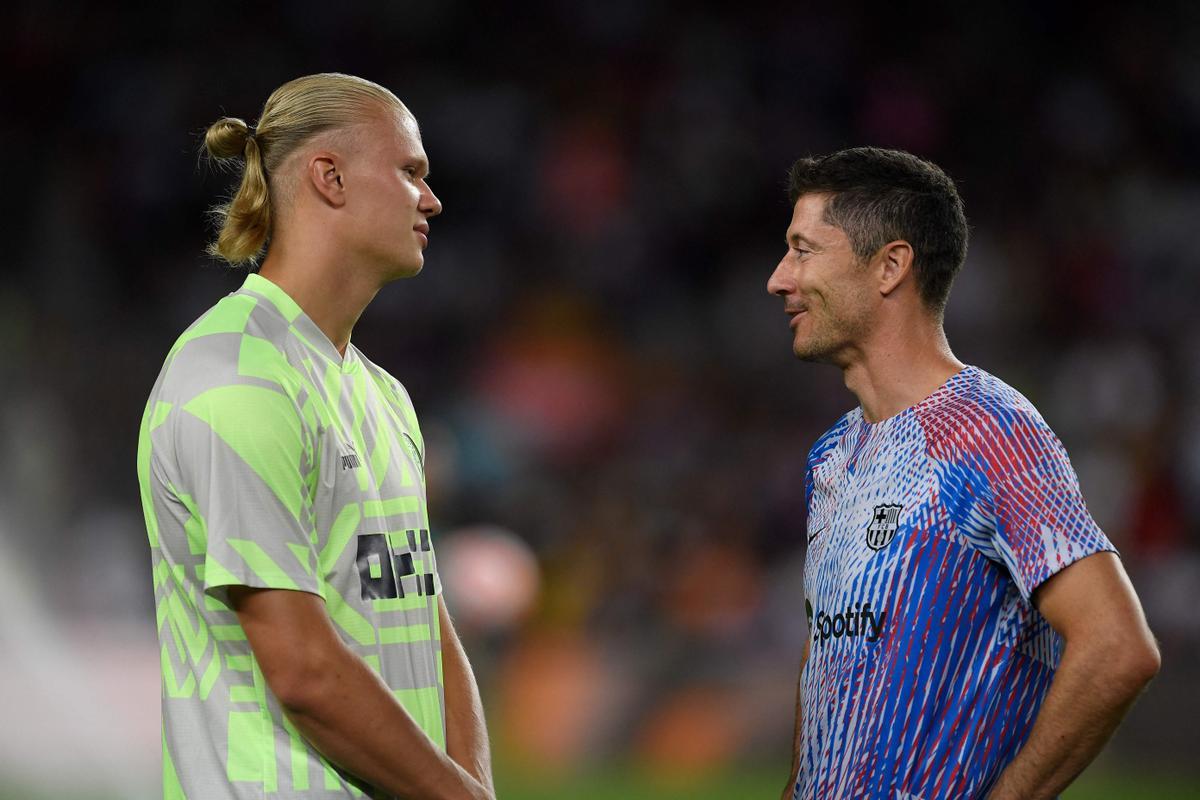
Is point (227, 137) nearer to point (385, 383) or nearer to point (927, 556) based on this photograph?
point (385, 383)

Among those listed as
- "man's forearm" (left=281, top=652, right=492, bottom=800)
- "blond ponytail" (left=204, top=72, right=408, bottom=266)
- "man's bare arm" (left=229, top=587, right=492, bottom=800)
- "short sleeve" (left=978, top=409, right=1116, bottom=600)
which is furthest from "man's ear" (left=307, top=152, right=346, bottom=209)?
"short sleeve" (left=978, top=409, right=1116, bottom=600)

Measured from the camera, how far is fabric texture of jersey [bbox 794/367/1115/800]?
9.85 ft

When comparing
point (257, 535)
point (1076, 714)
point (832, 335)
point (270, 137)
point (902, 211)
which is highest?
point (270, 137)

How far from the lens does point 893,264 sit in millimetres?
3459

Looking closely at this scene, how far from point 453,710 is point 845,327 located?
125cm

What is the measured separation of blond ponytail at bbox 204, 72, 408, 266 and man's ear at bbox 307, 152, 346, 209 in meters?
0.05

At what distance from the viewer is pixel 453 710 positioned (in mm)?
3135

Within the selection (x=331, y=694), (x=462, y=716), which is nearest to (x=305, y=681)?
(x=331, y=694)

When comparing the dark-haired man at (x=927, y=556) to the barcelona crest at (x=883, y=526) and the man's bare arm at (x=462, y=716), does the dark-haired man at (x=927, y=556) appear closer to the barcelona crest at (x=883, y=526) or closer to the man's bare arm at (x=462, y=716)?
the barcelona crest at (x=883, y=526)

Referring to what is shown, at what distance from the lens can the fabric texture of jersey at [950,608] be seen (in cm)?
300

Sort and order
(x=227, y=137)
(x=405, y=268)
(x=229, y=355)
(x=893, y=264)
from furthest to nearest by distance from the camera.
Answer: (x=893, y=264) → (x=405, y=268) → (x=227, y=137) → (x=229, y=355)

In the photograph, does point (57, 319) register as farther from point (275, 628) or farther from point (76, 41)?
point (275, 628)

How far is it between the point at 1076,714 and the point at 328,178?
1.81m

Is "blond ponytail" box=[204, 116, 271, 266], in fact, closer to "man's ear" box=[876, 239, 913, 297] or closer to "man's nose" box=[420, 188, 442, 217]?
"man's nose" box=[420, 188, 442, 217]
